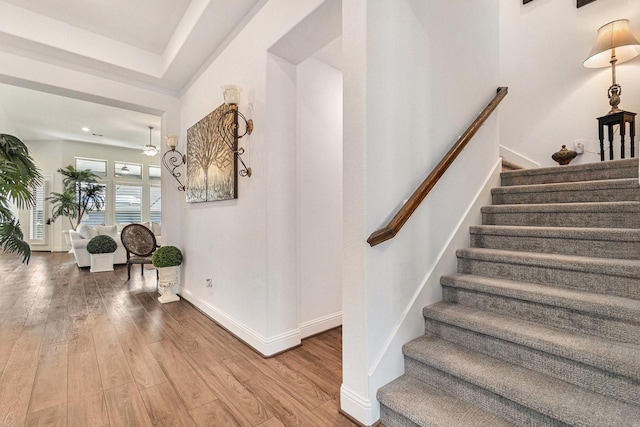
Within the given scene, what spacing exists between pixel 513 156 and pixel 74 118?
28.4 ft

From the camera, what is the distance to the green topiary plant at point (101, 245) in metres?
5.54

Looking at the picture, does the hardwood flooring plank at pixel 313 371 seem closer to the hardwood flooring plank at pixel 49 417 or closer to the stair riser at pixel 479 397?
the stair riser at pixel 479 397

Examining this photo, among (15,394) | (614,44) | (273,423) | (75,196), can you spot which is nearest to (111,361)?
(15,394)

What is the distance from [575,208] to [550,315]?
910 mm

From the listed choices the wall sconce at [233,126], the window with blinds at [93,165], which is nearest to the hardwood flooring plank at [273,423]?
the wall sconce at [233,126]

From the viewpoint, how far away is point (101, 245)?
5.58m

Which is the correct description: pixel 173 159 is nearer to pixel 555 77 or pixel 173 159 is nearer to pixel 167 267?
pixel 167 267

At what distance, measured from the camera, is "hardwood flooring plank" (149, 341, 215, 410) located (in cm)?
176

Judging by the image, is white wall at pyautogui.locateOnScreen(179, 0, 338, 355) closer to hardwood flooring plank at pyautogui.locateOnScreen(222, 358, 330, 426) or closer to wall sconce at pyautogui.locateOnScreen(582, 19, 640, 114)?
hardwood flooring plank at pyautogui.locateOnScreen(222, 358, 330, 426)

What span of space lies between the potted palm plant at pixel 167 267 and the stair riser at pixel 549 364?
125 inches

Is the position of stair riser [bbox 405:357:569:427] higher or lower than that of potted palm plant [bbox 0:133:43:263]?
lower

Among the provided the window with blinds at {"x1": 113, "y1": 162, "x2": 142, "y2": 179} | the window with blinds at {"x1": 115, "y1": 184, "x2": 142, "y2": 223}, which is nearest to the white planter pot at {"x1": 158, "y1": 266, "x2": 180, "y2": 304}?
the window with blinds at {"x1": 113, "y1": 162, "x2": 142, "y2": 179}

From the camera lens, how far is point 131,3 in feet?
9.07

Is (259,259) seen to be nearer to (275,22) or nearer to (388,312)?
(388,312)
